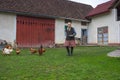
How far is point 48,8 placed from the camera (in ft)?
82.6

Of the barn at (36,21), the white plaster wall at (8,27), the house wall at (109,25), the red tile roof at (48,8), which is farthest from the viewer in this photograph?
the house wall at (109,25)

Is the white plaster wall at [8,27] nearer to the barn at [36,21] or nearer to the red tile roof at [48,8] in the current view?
the barn at [36,21]

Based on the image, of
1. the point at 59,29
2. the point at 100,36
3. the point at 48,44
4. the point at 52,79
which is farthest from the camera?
the point at 100,36

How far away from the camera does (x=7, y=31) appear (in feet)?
69.7

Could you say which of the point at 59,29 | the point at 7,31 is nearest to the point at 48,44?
the point at 59,29

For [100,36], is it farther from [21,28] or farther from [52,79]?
[52,79]

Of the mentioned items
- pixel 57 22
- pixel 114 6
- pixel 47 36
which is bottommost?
pixel 47 36

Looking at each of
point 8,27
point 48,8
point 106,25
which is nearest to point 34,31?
point 8,27

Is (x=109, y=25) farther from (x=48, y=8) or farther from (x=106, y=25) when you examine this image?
(x=48, y=8)

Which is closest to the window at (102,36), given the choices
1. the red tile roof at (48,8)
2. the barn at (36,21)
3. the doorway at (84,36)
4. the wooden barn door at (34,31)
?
the doorway at (84,36)

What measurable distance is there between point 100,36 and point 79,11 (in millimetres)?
4362

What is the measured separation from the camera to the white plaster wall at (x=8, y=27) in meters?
20.9

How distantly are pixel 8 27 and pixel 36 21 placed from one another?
10.2 feet

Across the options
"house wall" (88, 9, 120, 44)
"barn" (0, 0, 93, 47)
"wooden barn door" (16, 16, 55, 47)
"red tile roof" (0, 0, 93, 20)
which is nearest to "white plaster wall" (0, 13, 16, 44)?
"barn" (0, 0, 93, 47)
